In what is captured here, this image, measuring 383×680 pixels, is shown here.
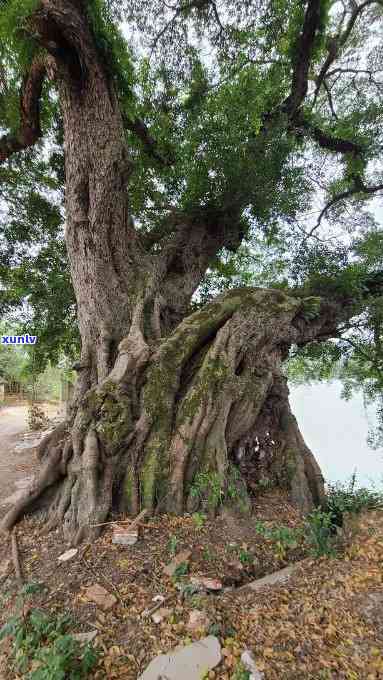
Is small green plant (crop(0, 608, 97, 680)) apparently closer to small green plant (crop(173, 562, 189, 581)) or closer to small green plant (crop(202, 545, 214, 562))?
small green plant (crop(173, 562, 189, 581))

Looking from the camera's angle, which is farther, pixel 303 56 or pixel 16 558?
pixel 303 56

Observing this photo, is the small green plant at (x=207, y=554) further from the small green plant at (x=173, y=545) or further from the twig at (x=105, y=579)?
the twig at (x=105, y=579)

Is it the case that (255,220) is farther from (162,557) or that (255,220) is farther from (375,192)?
(162,557)

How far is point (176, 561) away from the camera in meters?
2.02

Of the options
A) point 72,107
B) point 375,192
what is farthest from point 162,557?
point 375,192

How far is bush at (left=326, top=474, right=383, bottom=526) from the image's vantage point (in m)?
3.49

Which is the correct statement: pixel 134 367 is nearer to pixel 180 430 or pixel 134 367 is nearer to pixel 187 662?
pixel 180 430

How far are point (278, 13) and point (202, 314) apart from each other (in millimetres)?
5022

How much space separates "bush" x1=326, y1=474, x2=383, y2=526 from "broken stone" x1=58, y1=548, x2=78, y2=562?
224cm

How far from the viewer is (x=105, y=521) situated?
239 cm

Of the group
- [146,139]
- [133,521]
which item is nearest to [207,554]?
[133,521]

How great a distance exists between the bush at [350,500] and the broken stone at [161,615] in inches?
66.6

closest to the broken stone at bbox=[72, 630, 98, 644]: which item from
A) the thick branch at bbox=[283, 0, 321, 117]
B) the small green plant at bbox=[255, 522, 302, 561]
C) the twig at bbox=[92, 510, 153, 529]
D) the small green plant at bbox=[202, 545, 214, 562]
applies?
the twig at bbox=[92, 510, 153, 529]

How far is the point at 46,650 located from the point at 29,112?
→ 507 cm
